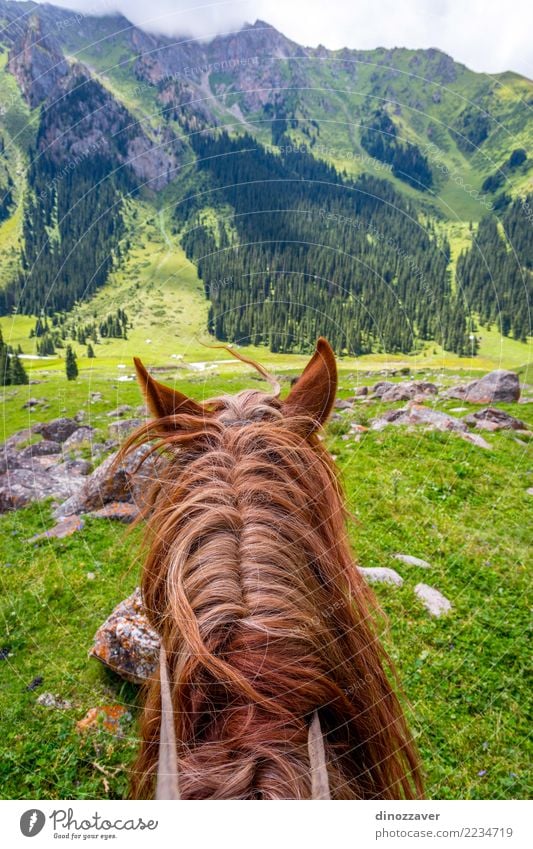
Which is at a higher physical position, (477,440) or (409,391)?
(409,391)

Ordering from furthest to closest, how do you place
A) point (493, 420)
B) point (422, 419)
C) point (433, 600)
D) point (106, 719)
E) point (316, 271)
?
1. point (493, 420)
2. point (422, 419)
3. point (433, 600)
4. point (106, 719)
5. point (316, 271)

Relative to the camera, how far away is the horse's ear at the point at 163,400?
2.08m

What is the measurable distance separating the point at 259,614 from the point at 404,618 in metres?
5.22

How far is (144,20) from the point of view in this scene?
9.04 feet

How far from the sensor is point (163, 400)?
2123mm

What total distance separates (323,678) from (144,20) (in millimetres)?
3841

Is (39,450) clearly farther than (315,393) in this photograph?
Yes

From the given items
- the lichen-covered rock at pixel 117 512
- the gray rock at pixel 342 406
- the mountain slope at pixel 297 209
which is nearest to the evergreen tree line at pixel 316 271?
the mountain slope at pixel 297 209

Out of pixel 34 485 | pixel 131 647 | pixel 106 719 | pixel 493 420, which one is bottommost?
pixel 106 719

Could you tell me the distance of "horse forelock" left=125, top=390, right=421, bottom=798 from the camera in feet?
4.45

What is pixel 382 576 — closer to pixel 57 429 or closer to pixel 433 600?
pixel 433 600

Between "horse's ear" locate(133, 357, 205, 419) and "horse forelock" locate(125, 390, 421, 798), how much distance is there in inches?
3.8

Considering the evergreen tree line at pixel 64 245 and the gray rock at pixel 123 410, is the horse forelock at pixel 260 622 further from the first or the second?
the gray rock at pixel 123 410

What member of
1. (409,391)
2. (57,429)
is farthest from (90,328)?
(409,391)
